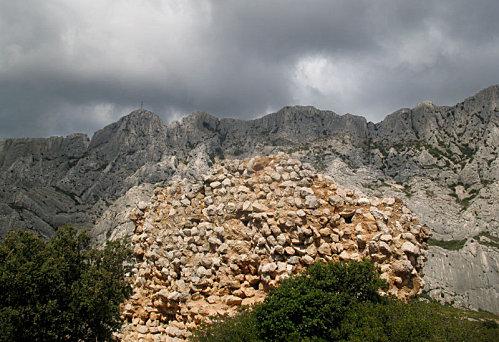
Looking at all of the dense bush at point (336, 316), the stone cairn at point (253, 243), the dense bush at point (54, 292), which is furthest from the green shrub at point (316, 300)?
the dense bush at point (54, 292)

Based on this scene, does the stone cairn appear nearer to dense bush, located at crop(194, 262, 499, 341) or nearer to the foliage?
the foliage

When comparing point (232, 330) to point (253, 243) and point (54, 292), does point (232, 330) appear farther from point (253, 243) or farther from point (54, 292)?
point (54, 292)

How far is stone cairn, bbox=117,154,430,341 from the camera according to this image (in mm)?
17781

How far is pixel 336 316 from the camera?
49.7ft

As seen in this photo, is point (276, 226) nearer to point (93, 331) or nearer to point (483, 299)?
Result: point (93, 331)

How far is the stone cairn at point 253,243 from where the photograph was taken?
17.8 meters

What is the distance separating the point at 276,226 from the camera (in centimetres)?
1845

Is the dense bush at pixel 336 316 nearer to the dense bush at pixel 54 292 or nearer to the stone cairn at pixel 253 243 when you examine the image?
the stone cairn at pixel 253 243

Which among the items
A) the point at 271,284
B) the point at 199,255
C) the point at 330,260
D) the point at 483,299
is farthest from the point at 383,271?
the point at 483,299

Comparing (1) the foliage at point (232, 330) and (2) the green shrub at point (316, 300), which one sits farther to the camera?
(1) the foliage at point (232, 330)

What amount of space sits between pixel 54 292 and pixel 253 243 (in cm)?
775

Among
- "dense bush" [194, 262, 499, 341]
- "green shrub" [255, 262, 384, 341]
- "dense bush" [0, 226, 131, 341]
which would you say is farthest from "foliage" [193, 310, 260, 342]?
"dense bush" [0, 226, 131, 341]

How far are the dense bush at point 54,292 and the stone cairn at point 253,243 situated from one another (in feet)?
6.56

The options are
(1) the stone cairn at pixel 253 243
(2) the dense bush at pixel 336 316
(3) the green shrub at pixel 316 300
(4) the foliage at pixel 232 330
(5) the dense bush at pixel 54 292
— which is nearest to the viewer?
(2) the dense bush at pixel 336 316
